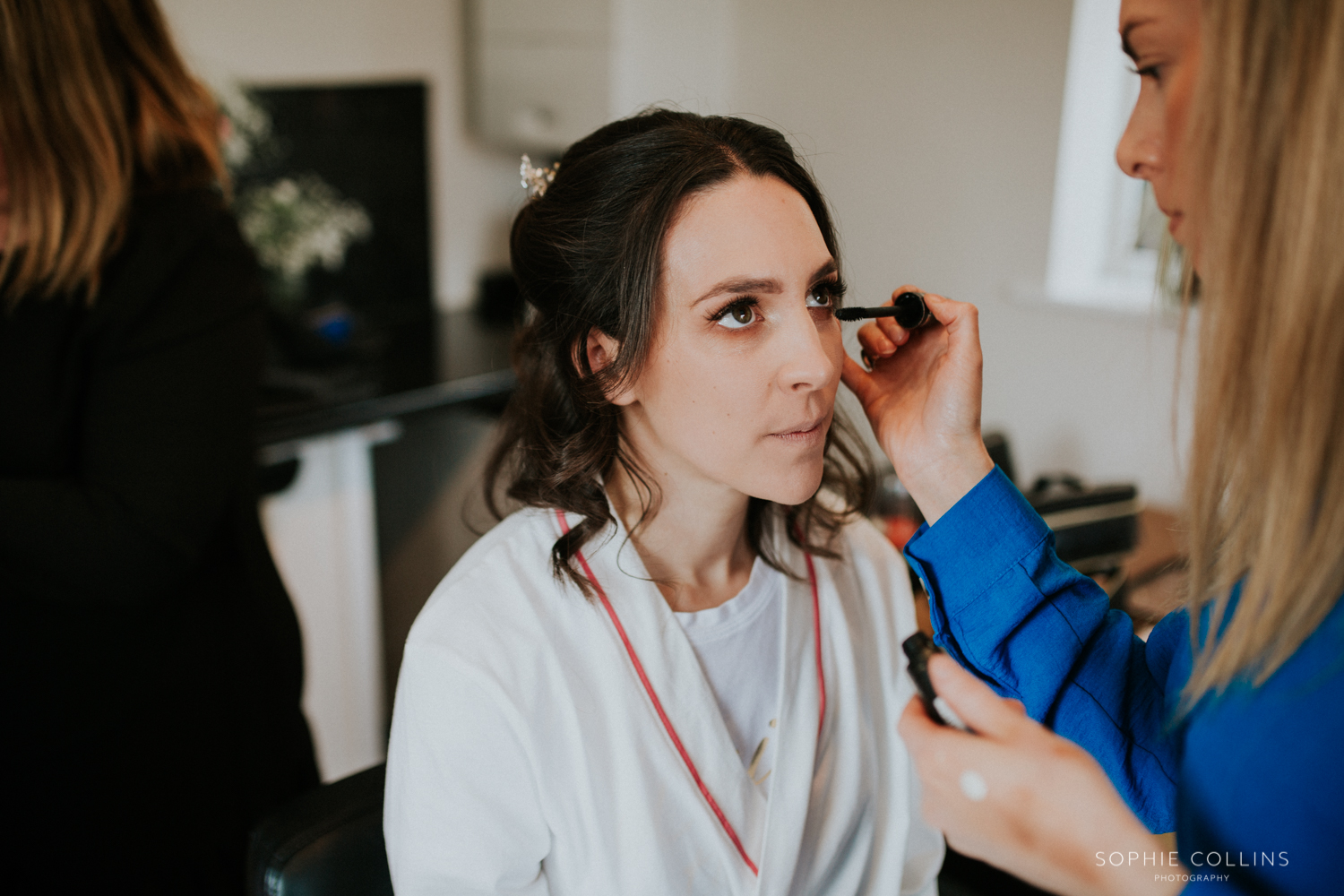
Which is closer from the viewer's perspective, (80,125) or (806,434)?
(806,434)

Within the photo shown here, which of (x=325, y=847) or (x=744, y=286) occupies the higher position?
(x=744, y=286)

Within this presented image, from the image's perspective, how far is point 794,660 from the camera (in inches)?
45.1


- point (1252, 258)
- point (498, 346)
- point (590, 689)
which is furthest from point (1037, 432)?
point (1252, 258)

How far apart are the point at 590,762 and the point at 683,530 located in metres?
0.28

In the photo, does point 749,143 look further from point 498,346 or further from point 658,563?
point 498,346

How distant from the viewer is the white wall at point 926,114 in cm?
231

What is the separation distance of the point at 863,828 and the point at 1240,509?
2.14 ft

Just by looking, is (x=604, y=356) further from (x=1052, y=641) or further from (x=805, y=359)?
(x=1052, y=641)

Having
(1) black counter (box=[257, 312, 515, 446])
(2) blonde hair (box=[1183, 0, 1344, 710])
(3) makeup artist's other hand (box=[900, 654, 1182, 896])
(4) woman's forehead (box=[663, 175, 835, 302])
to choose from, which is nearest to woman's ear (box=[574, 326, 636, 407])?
(4) woman's forehead (box=[663, 175, 835, 302])

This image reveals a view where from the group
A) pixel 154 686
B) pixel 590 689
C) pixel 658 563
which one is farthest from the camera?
pixel 154 686

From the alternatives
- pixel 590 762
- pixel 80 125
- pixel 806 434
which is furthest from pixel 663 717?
pixel 80 125

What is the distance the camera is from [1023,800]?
2.24 ft

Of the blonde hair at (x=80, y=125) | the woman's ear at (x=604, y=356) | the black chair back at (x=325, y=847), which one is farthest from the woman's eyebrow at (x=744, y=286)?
the blonde hair at (x=80, y=125)

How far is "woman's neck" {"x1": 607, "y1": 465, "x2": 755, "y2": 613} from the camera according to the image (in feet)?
3.70
